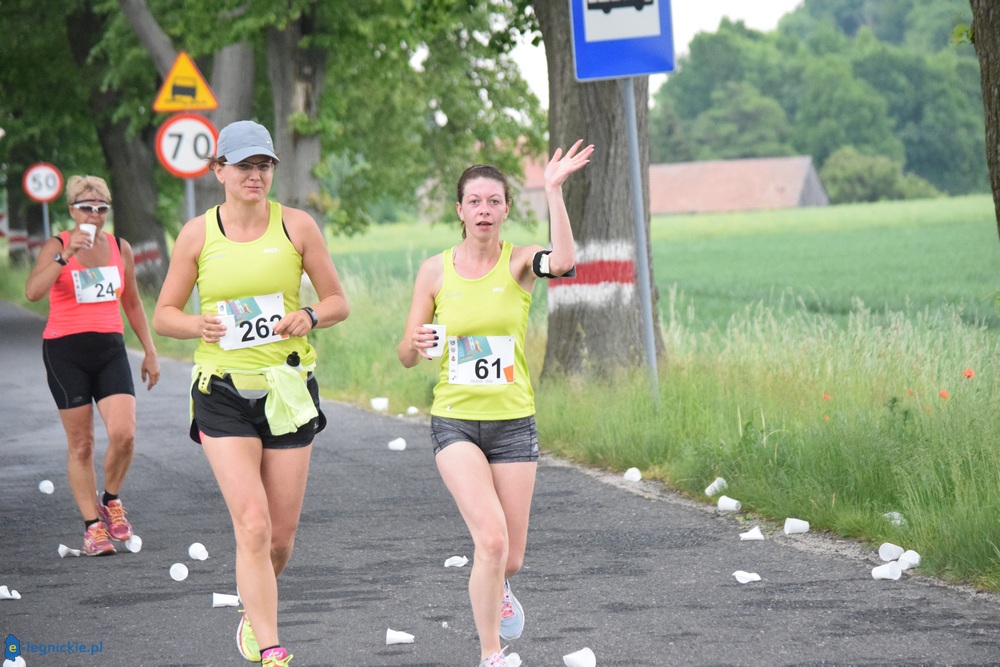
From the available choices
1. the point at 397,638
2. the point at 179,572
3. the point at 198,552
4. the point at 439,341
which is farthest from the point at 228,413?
the point at 198,552

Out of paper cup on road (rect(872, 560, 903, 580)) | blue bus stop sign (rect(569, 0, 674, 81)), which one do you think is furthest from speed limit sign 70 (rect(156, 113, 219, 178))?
paper cup on road (rect(872, 560, 903, 580))

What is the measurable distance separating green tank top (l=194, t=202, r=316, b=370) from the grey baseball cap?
210 mm

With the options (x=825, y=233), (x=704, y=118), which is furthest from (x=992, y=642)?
(x=704, y=118)

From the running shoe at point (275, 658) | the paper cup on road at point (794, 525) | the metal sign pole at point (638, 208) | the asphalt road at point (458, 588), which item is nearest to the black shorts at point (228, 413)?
the running shoe at point (275, 658)

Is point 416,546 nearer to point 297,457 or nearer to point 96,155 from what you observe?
point 297,457

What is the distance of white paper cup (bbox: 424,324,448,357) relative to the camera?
18.0 feet

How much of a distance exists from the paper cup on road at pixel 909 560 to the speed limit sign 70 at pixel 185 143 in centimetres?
1451

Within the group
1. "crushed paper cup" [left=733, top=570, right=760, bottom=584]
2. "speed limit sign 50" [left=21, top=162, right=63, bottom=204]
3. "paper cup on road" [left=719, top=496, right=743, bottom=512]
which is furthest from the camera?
"speed limit sign 50" [left=21, top=162, right=63, bottom=204]

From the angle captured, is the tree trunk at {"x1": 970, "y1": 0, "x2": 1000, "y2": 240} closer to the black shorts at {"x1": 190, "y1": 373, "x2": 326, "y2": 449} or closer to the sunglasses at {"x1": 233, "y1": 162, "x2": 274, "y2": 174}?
the sunglasses at {"x1": 233, "y1": 162, "x2": 274, "y2": 174}

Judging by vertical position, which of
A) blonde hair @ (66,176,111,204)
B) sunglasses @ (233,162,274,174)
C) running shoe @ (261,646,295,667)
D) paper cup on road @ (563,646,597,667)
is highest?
sunglasses @ (233,162,274,174)

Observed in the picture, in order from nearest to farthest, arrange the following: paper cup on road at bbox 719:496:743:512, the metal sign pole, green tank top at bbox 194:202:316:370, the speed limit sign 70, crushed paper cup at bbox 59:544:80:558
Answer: green tank top at bbox 194:202:316:370, crushed paper cup at bbox 59:544:80:558, paper cup on road at bbox 719:496:743:512, the metal sign pole, the speed limit sign 70

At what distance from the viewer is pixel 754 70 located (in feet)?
427

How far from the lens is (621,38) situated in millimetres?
10789

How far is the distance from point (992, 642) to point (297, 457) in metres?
2.65
